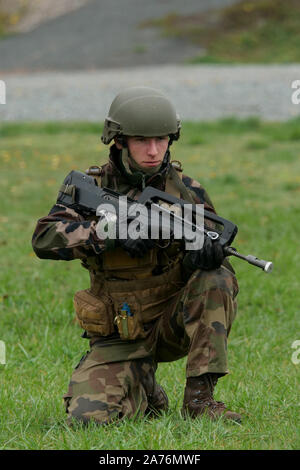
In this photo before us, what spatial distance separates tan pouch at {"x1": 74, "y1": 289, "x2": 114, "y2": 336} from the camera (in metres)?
4.41

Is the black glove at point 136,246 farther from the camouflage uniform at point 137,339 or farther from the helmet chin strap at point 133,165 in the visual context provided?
the helmet chin strap at point 133,165

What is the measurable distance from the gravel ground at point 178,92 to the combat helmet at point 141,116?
1066cm

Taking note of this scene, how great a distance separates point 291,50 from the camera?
24.8 meters

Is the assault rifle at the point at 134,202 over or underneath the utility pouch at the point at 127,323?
over

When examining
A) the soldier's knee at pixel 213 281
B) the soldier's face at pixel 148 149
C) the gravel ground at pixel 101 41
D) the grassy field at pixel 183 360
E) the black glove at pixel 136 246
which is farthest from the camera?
the gravel ground at pixel 101 41

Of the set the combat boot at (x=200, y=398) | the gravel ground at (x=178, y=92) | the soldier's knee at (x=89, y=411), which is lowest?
the soldier's knee at (x=89, y=411)

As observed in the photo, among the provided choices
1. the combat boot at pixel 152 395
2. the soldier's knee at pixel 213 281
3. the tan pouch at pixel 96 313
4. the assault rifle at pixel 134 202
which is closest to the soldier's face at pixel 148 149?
the assault rifle at pixel 134 202

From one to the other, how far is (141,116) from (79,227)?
2.07 ft

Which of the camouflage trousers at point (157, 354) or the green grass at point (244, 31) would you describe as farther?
the green grass at point (244, 31)

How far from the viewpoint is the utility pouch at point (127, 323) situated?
4371mm

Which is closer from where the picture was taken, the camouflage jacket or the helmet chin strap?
the camouflage jacket

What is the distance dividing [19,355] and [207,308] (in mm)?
1773

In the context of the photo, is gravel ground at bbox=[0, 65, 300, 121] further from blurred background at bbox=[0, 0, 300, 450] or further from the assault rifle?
the assault rifle

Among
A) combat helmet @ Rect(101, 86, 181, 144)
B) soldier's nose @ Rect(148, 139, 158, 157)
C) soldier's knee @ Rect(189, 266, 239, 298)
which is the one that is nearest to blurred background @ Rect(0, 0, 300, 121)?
combat helmet @ Rect(101, 86, 181, 144)
